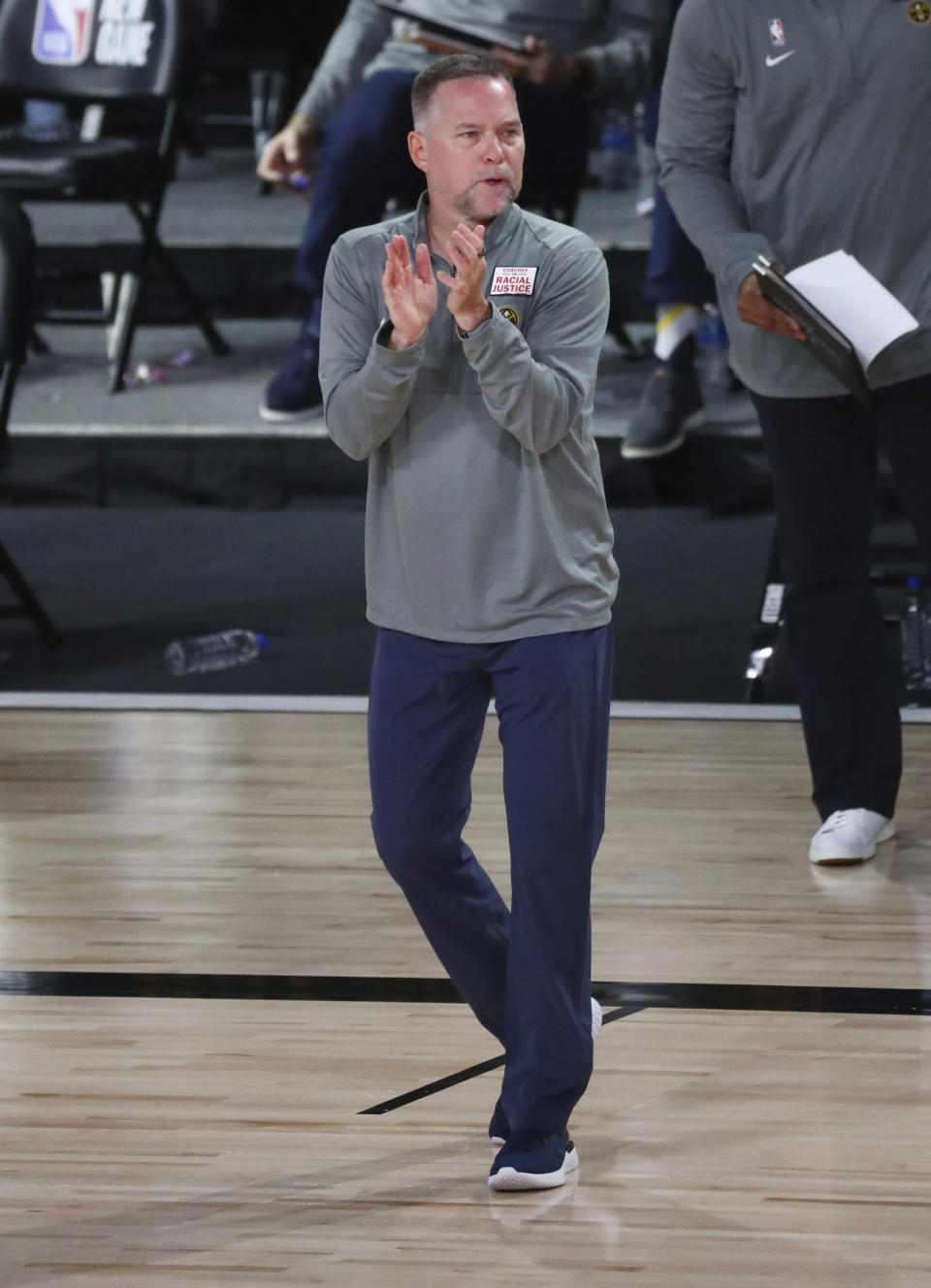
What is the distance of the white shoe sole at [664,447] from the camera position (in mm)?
5527

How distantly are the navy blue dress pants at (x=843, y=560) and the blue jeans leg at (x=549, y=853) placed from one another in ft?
3.84

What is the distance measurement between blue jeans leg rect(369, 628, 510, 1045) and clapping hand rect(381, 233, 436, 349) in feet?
1.22

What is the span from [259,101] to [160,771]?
4121 millimetres

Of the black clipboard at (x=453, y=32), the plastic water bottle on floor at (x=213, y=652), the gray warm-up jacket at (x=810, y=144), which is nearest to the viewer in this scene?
the gray warm-up jacket at (x=810, y=144)

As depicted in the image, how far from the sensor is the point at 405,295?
222 centimetres

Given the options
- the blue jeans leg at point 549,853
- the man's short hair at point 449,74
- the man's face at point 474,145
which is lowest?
the blue jeans leg at point 549,853

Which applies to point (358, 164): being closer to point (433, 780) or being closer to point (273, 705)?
point (273, 705)

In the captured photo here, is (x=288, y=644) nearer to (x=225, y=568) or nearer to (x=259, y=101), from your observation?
(x=225, y=568)

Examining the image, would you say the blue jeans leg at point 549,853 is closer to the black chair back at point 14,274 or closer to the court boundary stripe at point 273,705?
the court boundary stripe at point 273,705

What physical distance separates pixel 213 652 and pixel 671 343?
1.51 metres

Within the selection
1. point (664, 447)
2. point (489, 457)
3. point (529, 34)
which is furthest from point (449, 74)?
point (664, 447)

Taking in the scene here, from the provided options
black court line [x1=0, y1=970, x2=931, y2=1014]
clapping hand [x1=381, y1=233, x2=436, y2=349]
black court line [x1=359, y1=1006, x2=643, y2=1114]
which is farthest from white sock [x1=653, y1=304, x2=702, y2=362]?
clapping hand [x1=381, y1=233, x2=436, y2=349]

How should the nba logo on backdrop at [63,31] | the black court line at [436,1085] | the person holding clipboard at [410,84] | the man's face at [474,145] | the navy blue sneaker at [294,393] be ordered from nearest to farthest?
the man's face at [474,145] → the black court line at [436,1085] → the person holding clipboard at [410,84] → the navy blue sneaker at [294,393] → the nba logo on backdrop at [63,31]

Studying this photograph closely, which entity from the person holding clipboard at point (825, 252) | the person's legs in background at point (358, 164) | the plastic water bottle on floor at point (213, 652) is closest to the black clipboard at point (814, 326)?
the person holding clipboard at point (825, 252)
